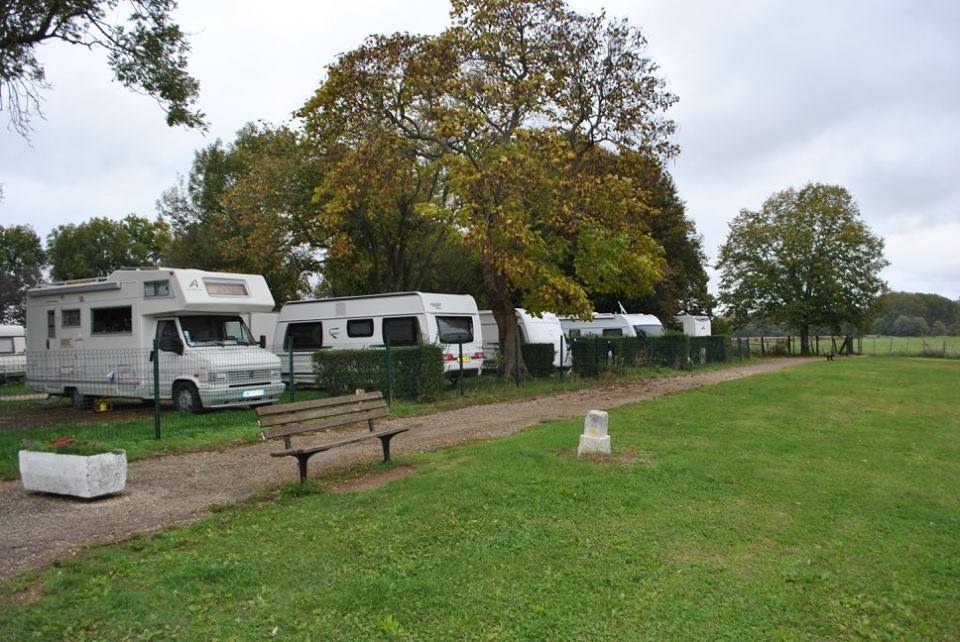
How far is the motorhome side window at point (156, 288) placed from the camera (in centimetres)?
1360

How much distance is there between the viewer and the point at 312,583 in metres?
4.45

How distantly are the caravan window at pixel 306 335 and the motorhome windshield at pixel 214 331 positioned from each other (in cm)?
441

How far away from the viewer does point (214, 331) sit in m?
14.1

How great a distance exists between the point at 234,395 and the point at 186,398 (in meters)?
0.93

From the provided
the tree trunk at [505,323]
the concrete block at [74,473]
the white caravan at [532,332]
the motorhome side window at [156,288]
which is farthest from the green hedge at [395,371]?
the concrete block at [74,473]

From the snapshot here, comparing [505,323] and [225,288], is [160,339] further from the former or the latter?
[505,323]

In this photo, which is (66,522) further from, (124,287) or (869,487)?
(124,287)

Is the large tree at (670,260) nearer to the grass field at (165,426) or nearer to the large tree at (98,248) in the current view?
the grass field at (165,426)

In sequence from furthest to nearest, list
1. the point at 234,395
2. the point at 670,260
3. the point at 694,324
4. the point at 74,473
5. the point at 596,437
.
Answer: the point at 670,260
the point at 694,324
the point at 234,395
the point at 596,437
the point at 74,473

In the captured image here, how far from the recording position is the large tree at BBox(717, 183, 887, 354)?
44406 millimetres

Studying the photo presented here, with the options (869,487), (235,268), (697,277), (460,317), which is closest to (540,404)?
(460,317)

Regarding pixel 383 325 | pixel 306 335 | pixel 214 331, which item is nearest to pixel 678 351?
pixel 383 325

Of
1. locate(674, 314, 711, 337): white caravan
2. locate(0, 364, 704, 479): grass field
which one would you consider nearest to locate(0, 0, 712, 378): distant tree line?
locate(0, 364, 704, 479): grass field

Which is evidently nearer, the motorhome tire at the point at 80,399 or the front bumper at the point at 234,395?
the front bumper at the point at 234,395
